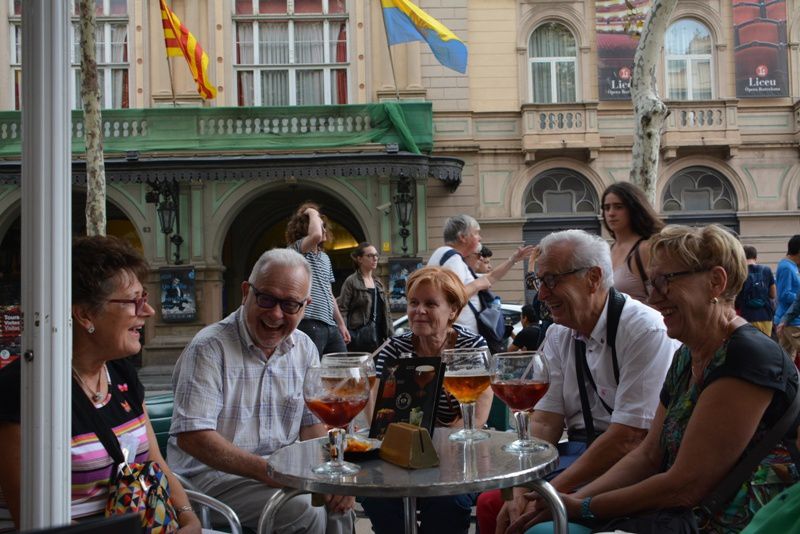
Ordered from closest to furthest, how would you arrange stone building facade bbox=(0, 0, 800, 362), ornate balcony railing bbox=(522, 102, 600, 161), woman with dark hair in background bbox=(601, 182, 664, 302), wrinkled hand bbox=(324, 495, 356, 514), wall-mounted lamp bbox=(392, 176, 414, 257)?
wrinkled hand bbox=(324, 495, 356, 514), woman with dark hair in background bbox=(601, 182, 664, 302), wall-mounted lamp bbox=(392, 176, 414, 257), stone building facade bbox=(0, 0, 800, 362), ornate balcony railing bbox=(522, 102, 600, 161)

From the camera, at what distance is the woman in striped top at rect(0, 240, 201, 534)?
2238 millimetres

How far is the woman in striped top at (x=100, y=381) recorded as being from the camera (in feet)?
7.34

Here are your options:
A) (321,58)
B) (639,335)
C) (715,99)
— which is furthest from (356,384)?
(715,99)

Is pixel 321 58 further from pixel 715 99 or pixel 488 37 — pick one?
pixel 715 99

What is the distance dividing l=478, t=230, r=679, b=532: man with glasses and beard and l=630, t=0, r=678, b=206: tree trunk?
6032 mm

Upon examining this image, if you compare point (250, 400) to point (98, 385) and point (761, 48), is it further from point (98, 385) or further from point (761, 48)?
point (761, 48)

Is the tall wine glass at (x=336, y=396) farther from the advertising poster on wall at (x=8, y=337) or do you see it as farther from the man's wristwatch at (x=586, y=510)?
the advertising poster on wall at (x=8, y=337)

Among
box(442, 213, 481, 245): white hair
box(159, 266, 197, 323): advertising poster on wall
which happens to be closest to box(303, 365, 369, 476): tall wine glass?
box(442, 213, 481, 245): white hair

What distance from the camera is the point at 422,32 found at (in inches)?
552

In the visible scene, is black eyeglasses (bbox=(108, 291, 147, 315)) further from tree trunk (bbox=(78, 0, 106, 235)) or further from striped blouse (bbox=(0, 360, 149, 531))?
tree trunk (bbox=(78, 0, 106, 235))

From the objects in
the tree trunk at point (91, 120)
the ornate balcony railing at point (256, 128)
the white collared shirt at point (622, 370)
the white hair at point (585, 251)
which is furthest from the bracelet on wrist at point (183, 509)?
the ornate balcony railing at point (256, 128)

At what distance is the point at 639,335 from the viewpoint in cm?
303

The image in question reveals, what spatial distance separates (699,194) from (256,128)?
33.1ft

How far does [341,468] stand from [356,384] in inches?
10.1
